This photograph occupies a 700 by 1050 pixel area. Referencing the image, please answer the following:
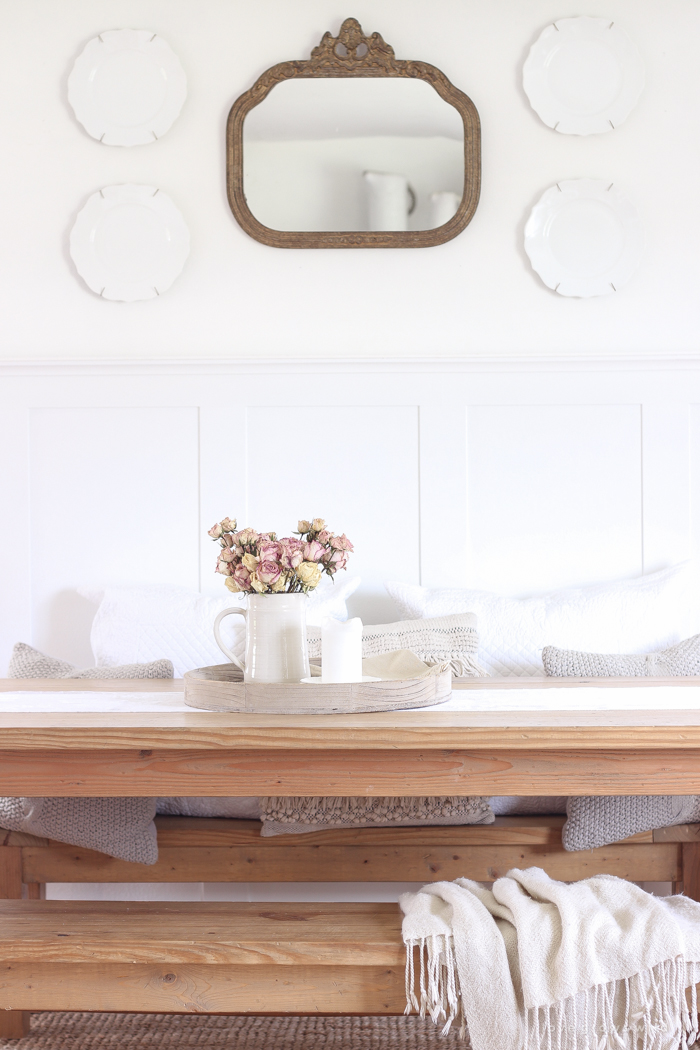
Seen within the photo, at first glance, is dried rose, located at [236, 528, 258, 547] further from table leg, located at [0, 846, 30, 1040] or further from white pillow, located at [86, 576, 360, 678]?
table leg, located at [0, 846, 30, 1040]

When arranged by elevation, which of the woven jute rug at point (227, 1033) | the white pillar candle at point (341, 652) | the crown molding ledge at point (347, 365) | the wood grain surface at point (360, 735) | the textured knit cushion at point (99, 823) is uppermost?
the crown molding ledge at point (347, 365)

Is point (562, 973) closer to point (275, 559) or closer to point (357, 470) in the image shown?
point (275, 559)

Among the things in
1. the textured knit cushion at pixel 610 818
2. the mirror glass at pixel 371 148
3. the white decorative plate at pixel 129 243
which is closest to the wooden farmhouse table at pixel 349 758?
the textured knit cushion at pixel 610 818

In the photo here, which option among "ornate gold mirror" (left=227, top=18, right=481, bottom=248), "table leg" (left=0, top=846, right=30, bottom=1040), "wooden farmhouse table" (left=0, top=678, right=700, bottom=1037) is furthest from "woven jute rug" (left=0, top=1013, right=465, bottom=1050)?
"ornate gold mirror" (left=227, top=18, right=481, bottom=248)

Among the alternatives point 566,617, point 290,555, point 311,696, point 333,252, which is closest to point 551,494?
point 566,617

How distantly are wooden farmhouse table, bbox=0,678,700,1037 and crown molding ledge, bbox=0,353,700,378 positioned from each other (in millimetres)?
1157

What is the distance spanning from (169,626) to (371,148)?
4.58ft

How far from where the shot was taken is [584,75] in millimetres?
2428

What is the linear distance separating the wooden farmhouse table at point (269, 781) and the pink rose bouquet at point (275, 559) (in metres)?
0.24

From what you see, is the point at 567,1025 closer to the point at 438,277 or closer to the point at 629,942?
the point at 629,942

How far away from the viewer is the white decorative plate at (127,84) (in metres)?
2.44

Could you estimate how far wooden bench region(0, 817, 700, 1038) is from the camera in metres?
1.35

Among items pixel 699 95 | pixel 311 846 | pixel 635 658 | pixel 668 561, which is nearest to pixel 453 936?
pixel 311 846

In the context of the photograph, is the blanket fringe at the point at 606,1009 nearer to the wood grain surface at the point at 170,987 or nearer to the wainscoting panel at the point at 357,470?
the wood grain surface at the point at 170,987
